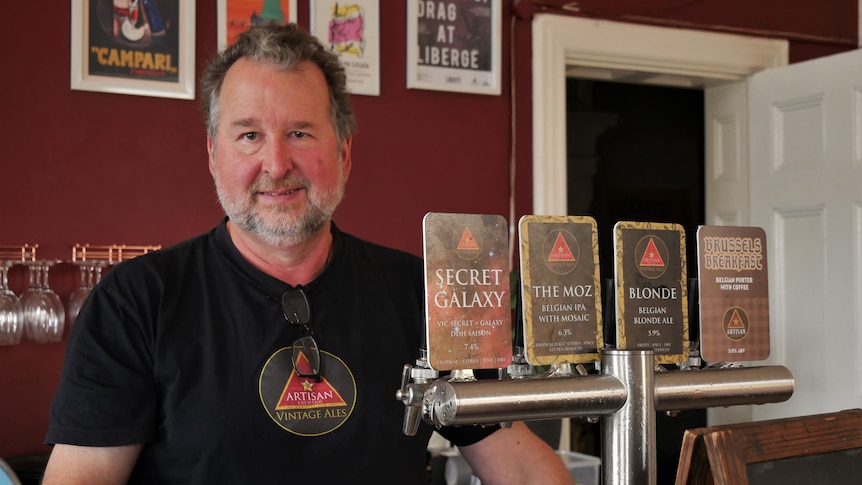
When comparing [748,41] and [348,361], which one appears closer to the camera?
[348,361]

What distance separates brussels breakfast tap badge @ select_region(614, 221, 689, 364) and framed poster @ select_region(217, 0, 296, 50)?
219 centimetres

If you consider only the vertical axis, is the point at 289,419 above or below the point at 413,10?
below

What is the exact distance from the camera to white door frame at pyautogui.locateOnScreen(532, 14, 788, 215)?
3.44 meters

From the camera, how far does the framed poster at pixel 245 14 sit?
117 inches

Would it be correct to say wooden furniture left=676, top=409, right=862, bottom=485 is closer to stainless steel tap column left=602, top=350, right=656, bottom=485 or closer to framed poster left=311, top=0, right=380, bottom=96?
stainless steel tap column left=602, top=350, right=656, bottom=485

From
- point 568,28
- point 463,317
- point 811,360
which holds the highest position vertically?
point 568,28

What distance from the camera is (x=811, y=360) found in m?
3.65

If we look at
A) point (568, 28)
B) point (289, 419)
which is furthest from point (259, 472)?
point (568, 28)

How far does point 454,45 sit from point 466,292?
2514mm

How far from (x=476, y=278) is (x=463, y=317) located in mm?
39

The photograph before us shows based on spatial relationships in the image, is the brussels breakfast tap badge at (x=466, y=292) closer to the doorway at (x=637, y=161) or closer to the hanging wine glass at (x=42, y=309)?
the hanging wine glass at (x=42, y=309)

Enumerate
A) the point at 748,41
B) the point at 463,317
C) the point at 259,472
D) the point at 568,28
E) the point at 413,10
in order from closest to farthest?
the point at 463,317 < the point at 259,472 < the point at 413,10 < the point at 568,28 < the point at 748,41

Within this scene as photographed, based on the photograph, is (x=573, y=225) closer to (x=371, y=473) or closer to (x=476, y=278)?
(x=476, y=278)

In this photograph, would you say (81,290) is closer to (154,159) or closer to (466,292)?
(154,159)
